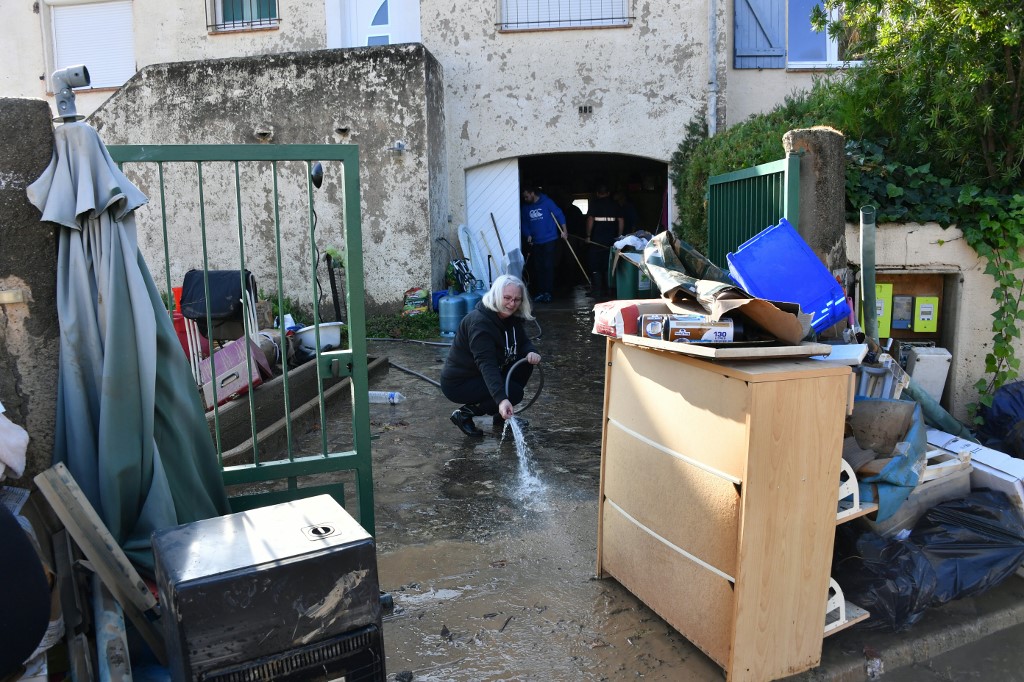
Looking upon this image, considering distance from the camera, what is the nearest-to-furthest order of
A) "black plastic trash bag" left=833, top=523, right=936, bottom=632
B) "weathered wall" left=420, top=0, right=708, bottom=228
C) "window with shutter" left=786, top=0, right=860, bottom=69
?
"black plastic trash bag" left=833, top=523, right=936, bottom=632
"weathered wall" left=420, top=0, right=708, bottom=228
"window with shutter" left=786, top=0, right=860, bottom=69

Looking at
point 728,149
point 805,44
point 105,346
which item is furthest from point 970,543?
point 805,44

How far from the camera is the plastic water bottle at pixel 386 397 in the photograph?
6754mm

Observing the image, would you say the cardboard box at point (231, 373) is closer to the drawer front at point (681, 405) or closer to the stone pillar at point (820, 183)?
the drawer front at point (681, 405)

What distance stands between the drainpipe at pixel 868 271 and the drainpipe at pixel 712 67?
22.1 ft

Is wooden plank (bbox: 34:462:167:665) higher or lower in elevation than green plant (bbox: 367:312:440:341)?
higher

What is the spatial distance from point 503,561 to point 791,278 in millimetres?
1882

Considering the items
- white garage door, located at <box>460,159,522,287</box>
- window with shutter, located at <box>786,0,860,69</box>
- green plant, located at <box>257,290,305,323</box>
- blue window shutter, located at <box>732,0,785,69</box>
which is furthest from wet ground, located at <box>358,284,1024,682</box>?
window with shutter, located at <box>786,0,860,69</box>

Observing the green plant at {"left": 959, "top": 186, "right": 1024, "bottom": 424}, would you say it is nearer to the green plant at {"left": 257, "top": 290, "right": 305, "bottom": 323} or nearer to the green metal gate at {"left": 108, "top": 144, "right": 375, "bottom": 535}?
the green metal gate at {"left": 108, "top": 144, "right": 375, "bottom": 535}

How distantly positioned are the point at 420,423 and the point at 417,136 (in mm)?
5315

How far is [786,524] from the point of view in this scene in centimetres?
267

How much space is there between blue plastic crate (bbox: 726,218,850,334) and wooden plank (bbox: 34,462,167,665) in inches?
104

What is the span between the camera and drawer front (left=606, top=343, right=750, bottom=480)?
2607 millimetres

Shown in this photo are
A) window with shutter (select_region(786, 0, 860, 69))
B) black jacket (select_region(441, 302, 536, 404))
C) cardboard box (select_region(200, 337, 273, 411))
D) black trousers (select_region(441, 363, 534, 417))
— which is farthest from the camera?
Answer: window with shutter (select_region(786, 0, 860, 69))

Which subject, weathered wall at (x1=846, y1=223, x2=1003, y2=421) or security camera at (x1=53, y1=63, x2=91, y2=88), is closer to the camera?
security camera at (x1=53, y1=63, x2=91, y2=88)
